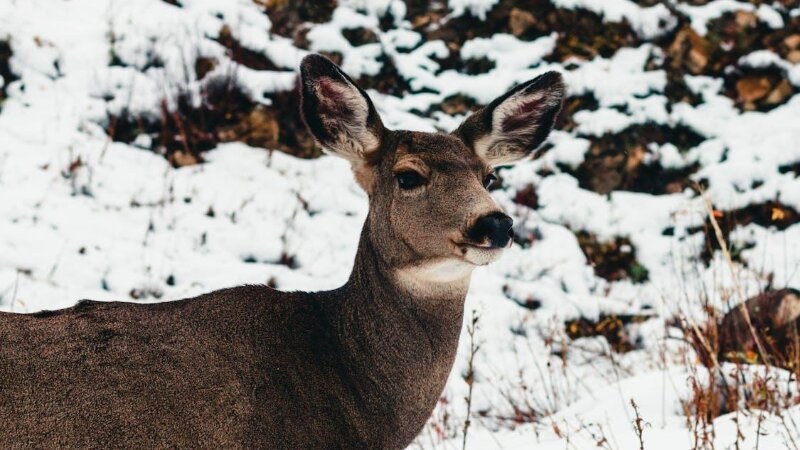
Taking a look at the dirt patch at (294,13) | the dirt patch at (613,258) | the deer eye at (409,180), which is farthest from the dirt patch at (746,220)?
the deer eye at (409,180)

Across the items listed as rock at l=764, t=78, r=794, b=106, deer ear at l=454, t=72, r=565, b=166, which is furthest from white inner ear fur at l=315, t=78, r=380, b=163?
rock at l=764, t=78, r=794, b=106

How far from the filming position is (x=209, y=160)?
878cm

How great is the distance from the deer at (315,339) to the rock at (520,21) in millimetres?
7783

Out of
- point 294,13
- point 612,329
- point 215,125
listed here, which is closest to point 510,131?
point 612,329

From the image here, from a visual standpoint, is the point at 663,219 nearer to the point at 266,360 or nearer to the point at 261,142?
the point at 261,142

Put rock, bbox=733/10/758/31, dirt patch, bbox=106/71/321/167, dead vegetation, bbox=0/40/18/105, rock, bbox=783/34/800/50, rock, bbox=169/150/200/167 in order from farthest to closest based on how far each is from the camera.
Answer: rock, bbox=733/10/758/31 < rock, bbox=783/34/800/50 < dirt patch, bbox=106/71/321/167 < rock, bbox=169/150/200/167 < dead vegetation, bbox=0/40/18/105

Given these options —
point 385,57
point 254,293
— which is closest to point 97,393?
point 254,293

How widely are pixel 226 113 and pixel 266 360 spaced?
6.31m

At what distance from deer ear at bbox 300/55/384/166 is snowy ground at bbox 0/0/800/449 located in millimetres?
1909

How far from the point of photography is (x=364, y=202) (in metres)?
8.96

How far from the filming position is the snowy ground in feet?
20.6

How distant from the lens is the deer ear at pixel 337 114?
12.5 ft

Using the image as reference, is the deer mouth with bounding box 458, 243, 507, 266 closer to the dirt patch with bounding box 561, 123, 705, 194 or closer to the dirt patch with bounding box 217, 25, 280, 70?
the dirt patch with bounding box 561, 123, 705, 194

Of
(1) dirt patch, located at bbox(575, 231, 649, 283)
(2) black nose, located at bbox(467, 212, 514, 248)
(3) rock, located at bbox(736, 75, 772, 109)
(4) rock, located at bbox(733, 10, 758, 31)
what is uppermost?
(2) black nose, located at bbox(467, 212, 514, 248)
